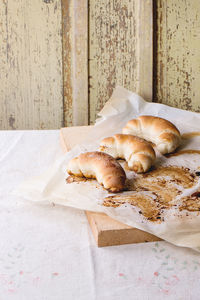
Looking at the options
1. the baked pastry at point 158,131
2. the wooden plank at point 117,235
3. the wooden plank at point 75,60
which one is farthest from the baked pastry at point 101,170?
the wooden plank at point 75,60

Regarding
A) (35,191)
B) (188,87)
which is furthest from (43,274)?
(188,87)

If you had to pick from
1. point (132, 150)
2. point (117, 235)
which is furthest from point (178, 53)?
point (117, 235)

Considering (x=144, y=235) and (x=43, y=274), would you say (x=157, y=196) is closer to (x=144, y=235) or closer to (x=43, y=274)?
(x=144, y=235)

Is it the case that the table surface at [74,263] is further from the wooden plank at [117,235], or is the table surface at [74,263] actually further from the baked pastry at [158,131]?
the baked pastry at [158,131]

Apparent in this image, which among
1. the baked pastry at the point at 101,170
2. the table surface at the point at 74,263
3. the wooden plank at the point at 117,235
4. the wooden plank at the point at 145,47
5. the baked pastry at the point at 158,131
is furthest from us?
the wooden plank at the point at 145,47

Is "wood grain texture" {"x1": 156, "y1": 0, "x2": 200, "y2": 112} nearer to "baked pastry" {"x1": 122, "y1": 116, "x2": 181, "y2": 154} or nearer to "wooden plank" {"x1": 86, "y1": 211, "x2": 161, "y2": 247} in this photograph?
"baked pastry" {"x1": 122, "y1": 116, "x2": 181, "y2": 154}

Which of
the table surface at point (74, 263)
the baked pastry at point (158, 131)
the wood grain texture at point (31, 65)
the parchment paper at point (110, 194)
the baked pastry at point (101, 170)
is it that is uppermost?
the wood grain texture at point (31, 65)

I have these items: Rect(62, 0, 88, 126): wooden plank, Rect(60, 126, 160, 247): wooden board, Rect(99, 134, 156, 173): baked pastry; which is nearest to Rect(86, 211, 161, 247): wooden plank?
Rect(60, 126, 160, 247): wooden board
